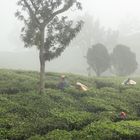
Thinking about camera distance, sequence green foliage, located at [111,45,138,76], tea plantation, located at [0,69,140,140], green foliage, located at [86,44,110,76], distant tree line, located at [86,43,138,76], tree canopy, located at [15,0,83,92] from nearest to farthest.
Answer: tea plantation, located at [0,69,140,140]
tree canopy, located at [15,0,83,92]
green foliage, located at [86,44,110,76]
distant tree line, located at [86,43,138,76]
green foliage, located at [111,45,138,76]

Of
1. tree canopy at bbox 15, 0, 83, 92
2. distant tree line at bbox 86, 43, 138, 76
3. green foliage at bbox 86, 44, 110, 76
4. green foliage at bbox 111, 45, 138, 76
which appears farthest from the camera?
green foliage at bbox 111, 45, 138, 76

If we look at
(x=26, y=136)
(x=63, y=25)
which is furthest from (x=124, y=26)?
(x=26, y=136)

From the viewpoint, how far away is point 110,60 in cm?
6475

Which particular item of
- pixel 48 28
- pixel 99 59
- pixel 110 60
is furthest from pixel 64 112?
pixel 110 60

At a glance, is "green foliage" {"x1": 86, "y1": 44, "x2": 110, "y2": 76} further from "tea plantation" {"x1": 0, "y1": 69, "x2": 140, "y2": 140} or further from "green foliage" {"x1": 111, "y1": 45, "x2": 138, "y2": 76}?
"tea plantation" {"x1": 0, "y1": 69, "x2": 140, "y2": 140}

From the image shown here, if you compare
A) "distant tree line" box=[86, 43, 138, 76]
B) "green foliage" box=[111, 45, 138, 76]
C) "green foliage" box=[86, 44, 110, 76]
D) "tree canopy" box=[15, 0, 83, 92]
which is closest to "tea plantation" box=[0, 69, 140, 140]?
"tree canopy" box=[15, 0, 83, 92]

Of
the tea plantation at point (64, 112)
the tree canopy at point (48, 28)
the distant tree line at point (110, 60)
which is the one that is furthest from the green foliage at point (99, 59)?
the tree canopy at point (48, 28)

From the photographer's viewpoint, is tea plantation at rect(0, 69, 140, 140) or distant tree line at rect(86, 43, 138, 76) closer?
tea plantation at rect(0, 69, 140, 140)

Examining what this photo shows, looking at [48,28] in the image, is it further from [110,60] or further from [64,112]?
[110,60]

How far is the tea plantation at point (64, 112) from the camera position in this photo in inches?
955

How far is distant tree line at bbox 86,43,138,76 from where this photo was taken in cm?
6031

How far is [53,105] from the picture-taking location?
98.8ft

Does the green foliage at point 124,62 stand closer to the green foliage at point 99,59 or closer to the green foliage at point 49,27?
the green foliage at point 99,59

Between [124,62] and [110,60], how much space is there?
103 inches
